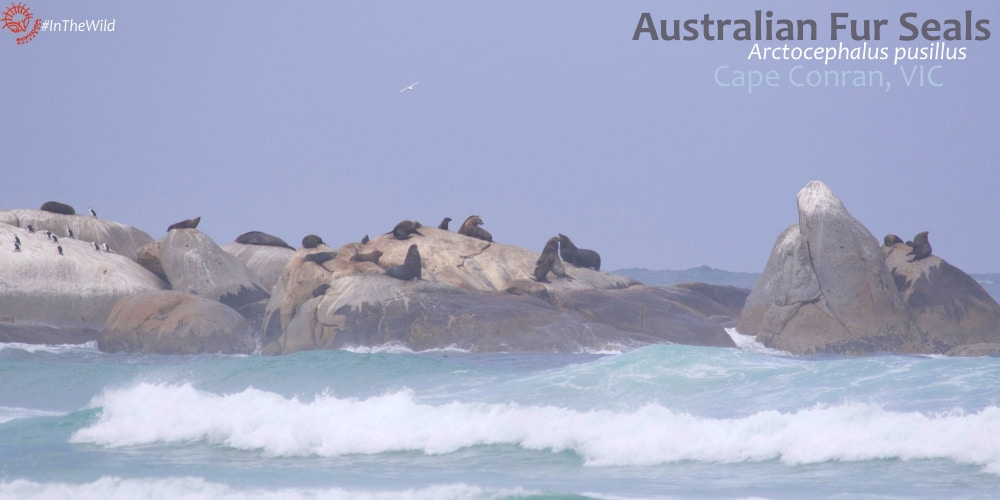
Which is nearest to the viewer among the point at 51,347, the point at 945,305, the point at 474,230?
the point at 945,305

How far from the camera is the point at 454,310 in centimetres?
2202

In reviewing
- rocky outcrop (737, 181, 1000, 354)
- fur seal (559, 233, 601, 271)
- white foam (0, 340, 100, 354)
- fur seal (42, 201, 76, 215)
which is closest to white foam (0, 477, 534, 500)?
rocky outcrop (737, 181, 1000, 354)

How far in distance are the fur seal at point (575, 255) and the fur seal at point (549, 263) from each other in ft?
4.22

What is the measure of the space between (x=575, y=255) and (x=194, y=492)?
687 inches

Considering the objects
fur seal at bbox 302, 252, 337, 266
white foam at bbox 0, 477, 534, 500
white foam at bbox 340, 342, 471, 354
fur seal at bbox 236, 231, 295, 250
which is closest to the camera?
white foam at bbox 0, 477, 534, 500

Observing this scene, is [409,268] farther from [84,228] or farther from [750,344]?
[84,228]

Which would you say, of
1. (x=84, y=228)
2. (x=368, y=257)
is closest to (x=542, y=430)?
(x=368, y=257)

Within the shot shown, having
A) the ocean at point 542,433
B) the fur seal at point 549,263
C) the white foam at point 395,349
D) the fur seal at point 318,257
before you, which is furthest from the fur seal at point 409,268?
the ocean at point 542,433

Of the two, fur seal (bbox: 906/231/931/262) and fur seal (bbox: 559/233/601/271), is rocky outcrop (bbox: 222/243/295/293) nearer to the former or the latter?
fur seal (bbox: 559/233/601/271)

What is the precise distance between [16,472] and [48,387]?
7951 mm

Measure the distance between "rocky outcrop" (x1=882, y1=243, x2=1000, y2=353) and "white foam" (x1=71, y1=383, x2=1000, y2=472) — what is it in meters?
8.81

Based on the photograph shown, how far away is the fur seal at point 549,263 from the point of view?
2511 cm

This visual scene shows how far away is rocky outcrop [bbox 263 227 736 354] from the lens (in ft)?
70.8

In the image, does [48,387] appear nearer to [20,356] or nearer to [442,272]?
[20,356]
